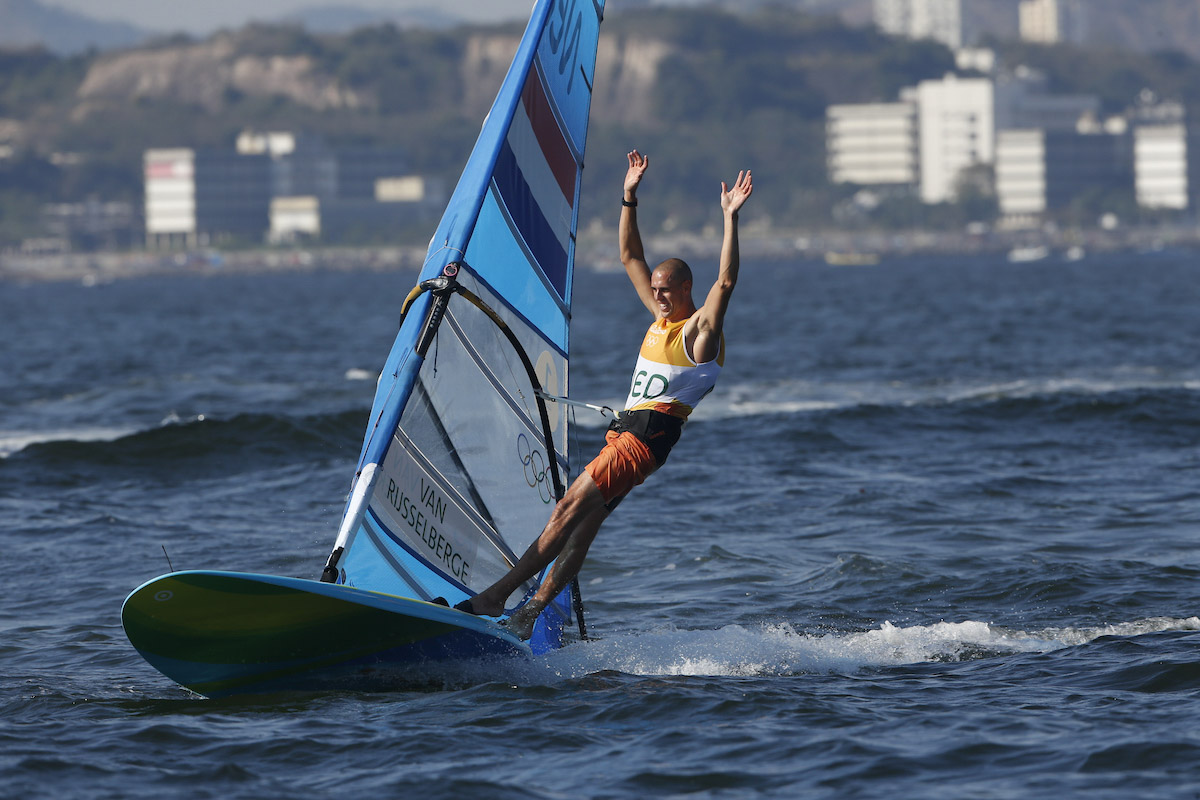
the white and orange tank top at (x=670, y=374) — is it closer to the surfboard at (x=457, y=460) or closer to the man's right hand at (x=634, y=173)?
the man's right hand at (x=634, y=173)

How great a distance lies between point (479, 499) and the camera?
318 inches

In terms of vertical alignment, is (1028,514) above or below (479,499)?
below

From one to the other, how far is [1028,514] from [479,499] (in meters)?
6.50

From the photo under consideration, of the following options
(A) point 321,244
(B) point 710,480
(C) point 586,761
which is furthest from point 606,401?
(A) point 321,244

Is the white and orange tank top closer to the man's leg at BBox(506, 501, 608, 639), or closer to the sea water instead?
the man's leg at BBox(506, 501, 608, 639)

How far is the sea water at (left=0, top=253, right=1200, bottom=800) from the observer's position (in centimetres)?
646

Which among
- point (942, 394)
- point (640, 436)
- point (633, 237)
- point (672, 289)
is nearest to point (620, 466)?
point (640, 436)

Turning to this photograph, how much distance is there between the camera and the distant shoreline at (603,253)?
18288cm

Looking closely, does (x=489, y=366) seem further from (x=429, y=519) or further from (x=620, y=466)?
(x=620, y=466)

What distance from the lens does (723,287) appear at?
6.94 metres

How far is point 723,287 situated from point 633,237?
1127 mm

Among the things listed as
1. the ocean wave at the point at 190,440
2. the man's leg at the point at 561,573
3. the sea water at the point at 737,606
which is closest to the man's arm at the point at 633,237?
the man's leg at the point at 561,573

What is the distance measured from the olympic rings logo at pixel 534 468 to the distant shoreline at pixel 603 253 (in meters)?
172

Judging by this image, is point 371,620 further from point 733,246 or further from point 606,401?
point 606,401
